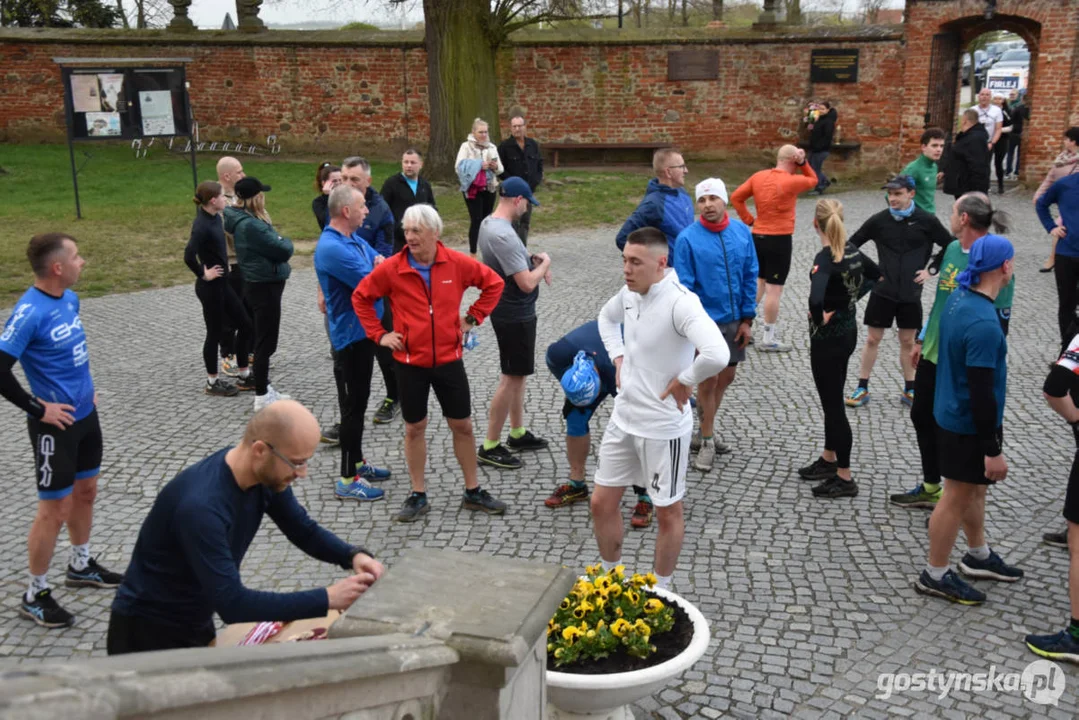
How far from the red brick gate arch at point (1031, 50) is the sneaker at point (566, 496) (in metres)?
17.5

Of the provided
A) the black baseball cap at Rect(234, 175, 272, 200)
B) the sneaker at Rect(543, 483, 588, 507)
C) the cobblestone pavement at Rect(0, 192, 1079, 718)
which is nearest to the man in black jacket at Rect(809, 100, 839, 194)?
the cobblestone pavement at Rect(0, 192, 1079, 718)

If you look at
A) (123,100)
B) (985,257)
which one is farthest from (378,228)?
(123,100)

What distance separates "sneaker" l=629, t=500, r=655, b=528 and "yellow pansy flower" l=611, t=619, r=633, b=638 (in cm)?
235

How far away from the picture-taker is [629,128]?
24719 mm

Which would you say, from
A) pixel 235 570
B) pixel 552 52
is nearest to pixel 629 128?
pixel 552 52

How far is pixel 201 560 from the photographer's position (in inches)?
136

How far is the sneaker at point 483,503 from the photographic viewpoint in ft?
22.0

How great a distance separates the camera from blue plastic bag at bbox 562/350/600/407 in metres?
6.29

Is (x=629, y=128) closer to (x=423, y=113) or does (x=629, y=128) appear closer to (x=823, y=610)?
(x=423, y=113)

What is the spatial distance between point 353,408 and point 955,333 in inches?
151

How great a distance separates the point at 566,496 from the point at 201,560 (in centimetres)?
361

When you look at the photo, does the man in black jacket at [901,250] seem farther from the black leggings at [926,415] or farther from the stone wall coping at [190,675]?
the stone wall coping at [190,675]

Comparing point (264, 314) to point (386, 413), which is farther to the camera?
point (386, 413)

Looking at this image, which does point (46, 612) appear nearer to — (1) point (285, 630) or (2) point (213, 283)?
(1) point (285, 630)
